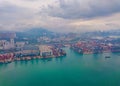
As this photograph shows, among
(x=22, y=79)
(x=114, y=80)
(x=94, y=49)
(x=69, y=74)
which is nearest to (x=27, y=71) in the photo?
Answer: (x=22, y=79)

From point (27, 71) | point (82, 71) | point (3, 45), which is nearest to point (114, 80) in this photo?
point (82, 71)

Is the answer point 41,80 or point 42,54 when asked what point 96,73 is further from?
point 42,54

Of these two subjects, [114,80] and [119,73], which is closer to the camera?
[114,80]

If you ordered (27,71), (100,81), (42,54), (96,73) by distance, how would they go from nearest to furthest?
(100,81), (96,73), (27,71), (42,54)

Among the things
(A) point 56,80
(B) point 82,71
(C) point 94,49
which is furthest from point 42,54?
(A) point 56,80

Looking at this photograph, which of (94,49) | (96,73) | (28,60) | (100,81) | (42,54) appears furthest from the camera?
(94,49)

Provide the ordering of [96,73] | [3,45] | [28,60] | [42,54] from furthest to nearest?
[3,45], [42,54], [28,60], [96,73]

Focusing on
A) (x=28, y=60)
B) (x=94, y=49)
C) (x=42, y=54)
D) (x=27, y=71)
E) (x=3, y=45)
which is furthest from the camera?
(x=3, y=45)

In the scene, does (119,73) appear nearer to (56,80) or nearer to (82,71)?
(82,71)

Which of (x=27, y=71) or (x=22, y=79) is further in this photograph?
(x=27, y=71)
